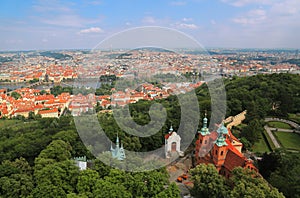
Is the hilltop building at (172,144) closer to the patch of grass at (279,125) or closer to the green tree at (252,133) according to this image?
the green tree at (252,133)

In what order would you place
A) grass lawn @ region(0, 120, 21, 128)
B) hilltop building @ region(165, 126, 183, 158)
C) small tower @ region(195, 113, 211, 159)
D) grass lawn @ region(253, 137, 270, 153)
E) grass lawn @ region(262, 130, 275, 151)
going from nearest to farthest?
small tower @ region(195, 113, 211, 159), hilltop building @ region(165, 126, 183, 158), grass lawn @ region(253, 137, 270, 153), grass lawn @ region(262, 130, 275, 151), grass lawn @ region(0, 120, 21, 128)

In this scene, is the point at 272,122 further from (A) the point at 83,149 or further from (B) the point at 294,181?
(A) the point at 83,149

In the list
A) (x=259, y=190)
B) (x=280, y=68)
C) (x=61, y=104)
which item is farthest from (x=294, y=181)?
(x=280, y=68)

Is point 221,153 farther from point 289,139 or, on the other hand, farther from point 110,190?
point 289,139

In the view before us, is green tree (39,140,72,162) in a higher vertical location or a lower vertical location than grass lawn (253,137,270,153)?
higher

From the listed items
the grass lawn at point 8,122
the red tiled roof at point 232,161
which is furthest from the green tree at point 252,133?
the grass lawn at point 8,122

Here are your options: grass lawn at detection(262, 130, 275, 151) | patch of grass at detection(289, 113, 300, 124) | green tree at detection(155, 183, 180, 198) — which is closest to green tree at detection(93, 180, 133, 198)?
green tree at detection(155, 183, 180, 198)

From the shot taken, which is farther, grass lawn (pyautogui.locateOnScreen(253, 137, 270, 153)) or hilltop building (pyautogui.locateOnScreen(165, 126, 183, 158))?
grass lawn (pyautogui.locateOnScreen(253, 137, 270, 153))

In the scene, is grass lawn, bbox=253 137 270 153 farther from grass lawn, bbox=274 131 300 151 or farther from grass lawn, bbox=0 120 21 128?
grass lawn, bbox=0 120 21 128
